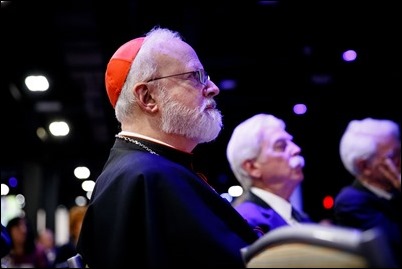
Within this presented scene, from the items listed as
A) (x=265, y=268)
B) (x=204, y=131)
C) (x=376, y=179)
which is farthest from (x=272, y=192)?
(x=265, y=268)

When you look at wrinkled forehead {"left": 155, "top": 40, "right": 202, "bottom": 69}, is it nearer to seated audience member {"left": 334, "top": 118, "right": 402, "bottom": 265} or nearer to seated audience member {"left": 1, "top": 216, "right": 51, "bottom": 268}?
seated audience member {"left": 334, "top": 118, "right": 402, "bottom": 265}

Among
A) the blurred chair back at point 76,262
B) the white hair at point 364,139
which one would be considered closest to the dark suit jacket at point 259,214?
the white hair at point 364,139

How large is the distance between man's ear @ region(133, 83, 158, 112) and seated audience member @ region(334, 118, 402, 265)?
168 cm

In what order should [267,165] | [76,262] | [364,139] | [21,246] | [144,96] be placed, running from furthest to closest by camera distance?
[21,246], [364,139], [267,165], [144,96], [76,262]

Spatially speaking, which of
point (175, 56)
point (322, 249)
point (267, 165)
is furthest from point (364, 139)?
point (322, 249)

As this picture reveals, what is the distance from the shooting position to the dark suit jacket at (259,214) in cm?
351

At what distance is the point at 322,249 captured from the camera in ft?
4.40

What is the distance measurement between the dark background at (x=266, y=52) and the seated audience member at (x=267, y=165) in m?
3.36

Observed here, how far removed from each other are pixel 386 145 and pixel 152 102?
2.23m

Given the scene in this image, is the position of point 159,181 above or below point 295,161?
above

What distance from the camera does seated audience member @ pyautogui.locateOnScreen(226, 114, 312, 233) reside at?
Result: 394 cm

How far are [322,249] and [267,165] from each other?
8.96 ft

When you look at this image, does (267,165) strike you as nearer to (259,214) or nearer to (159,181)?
(259,214)

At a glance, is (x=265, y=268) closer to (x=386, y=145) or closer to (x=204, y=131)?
(x=204, y=131)
